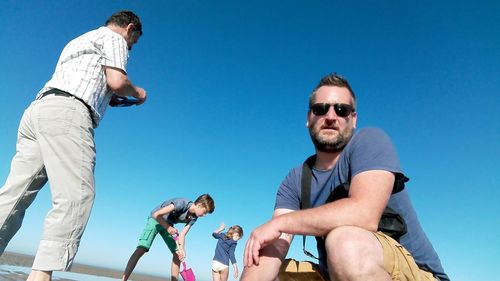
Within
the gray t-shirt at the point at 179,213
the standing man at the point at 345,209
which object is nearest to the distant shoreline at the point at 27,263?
the gray t-shirt at the point at 179,213

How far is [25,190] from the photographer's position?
3.04 m

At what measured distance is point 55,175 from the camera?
9.23ft

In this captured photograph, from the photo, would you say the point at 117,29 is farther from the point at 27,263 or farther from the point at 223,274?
the point at 27,263

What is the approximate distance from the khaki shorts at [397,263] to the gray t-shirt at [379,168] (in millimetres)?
260

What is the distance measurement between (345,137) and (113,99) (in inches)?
97.2

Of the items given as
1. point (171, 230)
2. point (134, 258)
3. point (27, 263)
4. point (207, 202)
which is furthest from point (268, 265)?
point (27, 263)

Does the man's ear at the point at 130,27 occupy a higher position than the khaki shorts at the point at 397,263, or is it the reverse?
the man's ear at the point at 130,27

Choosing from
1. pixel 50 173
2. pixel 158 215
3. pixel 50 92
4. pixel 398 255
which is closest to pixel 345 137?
pixel 398 255

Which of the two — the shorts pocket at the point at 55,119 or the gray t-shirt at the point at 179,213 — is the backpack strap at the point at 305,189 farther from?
the gray t-shirt at the point at 179,213

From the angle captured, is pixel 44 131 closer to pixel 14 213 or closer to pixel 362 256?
pixel 14 213

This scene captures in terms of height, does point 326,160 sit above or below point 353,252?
above

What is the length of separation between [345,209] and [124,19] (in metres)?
3.00

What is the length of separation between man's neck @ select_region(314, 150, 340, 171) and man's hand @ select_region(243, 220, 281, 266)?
85 cm

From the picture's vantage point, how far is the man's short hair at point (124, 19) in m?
3.74
